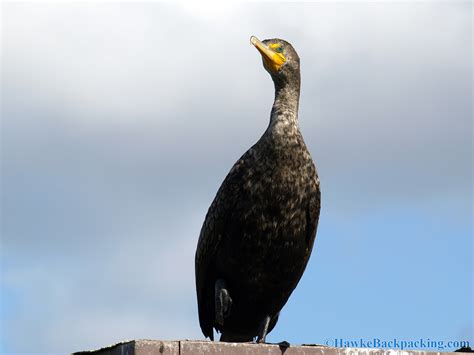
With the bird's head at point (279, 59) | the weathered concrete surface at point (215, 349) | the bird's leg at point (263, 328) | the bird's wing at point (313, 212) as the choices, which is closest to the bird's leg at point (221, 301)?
the bird's leg at point (263, 328)

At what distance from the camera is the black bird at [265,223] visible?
10352 millimetres

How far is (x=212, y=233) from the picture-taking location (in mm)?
10805

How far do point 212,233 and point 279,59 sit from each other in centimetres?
189

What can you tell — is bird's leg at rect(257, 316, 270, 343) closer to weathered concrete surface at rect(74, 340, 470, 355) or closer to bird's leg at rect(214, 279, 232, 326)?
bird's leg at rect(214, 279, 232, 326)

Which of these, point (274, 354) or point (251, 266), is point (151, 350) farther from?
point (251, 266)

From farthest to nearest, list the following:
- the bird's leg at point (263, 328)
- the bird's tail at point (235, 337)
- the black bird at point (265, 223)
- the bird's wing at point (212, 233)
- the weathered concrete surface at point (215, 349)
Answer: the bird's tail at point (235, 337), the bird's leg at point (263, 328), the bird's wing at point (212, 233), the black bird at point (265, 223), the weathered concrete surface at point (215, 349)

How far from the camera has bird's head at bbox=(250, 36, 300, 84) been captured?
35.4ft

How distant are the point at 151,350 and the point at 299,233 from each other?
102 inches

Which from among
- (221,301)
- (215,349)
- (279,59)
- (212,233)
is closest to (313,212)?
(212,233)

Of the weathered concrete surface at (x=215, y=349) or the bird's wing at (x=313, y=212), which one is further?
the bird's wing at (x=313, y=212)

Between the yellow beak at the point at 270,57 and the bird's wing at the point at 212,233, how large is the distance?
917 mm

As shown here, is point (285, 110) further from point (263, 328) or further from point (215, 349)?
point (215, 349)

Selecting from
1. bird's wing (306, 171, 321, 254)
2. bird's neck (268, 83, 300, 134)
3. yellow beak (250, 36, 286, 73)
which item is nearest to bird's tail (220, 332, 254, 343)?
bird's wing (306, 171, 321, 254)

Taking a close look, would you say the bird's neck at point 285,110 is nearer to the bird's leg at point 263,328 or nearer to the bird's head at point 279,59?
the bird's head at point 279,59
